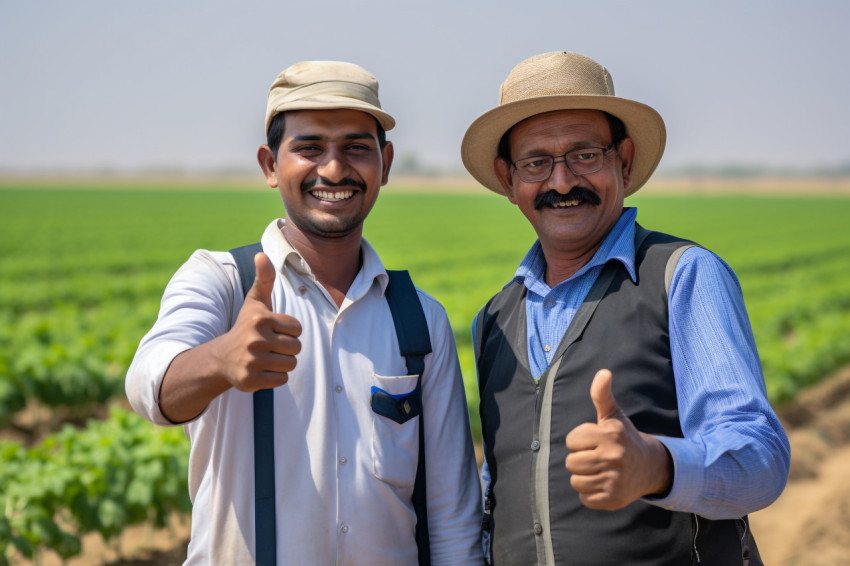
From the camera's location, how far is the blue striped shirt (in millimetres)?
1699

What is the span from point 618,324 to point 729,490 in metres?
0.58

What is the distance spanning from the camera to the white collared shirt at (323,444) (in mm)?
2137

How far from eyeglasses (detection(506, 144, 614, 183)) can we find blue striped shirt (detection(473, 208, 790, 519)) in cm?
20

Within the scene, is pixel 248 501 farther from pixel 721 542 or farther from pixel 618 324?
pixel 721 542

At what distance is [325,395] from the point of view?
2.21 meters

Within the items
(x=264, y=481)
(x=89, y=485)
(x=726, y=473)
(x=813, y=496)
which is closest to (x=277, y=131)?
(x=264, y=481)

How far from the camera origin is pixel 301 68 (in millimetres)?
2354

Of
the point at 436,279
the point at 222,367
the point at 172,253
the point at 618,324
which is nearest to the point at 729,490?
the point at 618,324

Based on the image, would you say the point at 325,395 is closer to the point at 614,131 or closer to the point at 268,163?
the point at 268,163

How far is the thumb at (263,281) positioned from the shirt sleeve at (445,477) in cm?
75

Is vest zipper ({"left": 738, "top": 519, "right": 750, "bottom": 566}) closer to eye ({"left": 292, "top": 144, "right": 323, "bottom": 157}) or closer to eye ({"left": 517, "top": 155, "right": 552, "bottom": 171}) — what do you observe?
eye ({"left": 517, "top": 155, "right": 552, "bottom": 171})

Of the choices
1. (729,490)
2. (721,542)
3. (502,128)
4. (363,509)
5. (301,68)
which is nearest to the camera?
(729,490)

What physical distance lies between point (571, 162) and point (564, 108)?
0.55 ft

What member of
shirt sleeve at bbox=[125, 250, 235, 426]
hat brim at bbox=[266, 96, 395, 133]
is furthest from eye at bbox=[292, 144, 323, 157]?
shirt sleeve at bbox=[125, 250, 235, 426]
